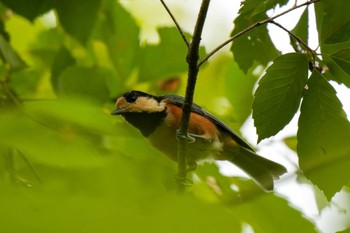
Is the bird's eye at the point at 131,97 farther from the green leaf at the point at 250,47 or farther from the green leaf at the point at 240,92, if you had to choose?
the green leaf at the point at 250,47

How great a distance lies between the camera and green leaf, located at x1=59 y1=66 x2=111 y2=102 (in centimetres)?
245

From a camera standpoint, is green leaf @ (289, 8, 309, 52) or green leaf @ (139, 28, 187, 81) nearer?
green leaf @ (289, 8, 309, 52)

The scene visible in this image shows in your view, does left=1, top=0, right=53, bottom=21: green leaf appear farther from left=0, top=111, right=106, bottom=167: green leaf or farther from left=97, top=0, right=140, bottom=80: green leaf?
left=0, top=111, right=106, bottom=167: green leaf

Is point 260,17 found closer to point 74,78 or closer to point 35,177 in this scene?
point 74,78

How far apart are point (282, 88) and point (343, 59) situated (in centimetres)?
22

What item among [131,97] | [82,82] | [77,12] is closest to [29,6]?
[77,12]

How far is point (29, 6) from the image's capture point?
2.21 metres

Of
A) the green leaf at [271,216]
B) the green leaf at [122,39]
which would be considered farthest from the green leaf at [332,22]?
the green leaf at [122,39]

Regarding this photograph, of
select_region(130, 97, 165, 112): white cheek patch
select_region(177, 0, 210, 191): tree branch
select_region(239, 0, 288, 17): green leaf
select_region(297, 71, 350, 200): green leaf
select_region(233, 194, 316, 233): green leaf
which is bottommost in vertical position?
select_region(233, 194, 316, 233): green leaf

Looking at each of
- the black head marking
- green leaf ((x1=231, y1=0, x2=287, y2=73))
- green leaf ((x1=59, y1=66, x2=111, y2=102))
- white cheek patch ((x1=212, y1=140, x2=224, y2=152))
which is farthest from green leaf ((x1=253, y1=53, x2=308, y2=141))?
white cheek patch ((x1=212, y1=140, x2=224, y2=152))

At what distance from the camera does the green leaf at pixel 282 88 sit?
1.66m

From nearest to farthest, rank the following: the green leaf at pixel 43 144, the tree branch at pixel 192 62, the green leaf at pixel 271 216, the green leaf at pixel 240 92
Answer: the green leaf at pixel 43 144 < the green leaf at pixel 271 216 < the tree branch at pixel 192 62 < the green leaf at pixel 240 92

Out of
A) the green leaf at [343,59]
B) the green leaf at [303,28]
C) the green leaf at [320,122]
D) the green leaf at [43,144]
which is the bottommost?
the green leaf at [43,144]

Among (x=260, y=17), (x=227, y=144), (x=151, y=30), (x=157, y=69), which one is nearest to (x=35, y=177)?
(x=260, y=17)
